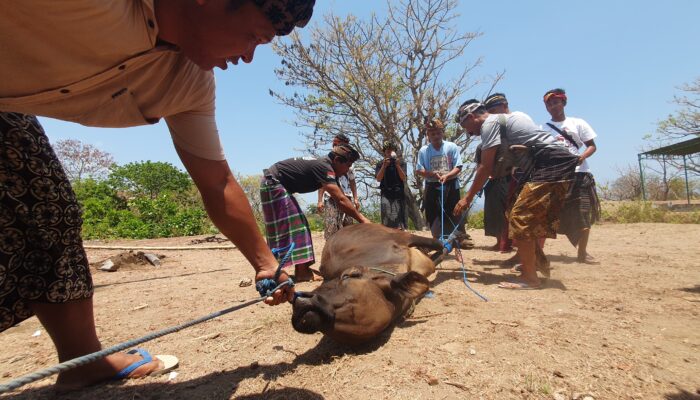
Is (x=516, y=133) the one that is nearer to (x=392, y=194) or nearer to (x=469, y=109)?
(x=469, y=109)

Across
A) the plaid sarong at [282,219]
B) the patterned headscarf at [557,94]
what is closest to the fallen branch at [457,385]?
the plaid sarong at [282,219]

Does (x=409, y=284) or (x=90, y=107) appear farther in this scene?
(x=409, y=284)

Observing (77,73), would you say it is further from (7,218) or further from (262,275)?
(262,275)

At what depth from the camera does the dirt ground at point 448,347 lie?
188cm

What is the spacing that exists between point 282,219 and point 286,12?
10.9 ft

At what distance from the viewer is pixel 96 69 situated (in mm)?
1245

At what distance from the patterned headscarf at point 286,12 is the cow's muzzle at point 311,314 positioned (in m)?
1.33

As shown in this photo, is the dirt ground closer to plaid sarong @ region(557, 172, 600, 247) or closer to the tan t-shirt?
plaid sarong @ region(557, 172, 600, 247)

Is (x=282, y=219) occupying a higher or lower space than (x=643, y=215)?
higher

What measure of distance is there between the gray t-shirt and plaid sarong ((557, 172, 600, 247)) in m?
1.31

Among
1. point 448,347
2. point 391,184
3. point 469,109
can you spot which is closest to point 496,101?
point 469,109

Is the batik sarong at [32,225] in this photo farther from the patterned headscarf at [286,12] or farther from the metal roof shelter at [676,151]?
the metal roof shelter at [676,151]

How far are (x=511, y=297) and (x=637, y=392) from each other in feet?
5.17

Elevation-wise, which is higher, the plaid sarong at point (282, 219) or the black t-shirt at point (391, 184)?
the black t-shirt at point (391, 184)
